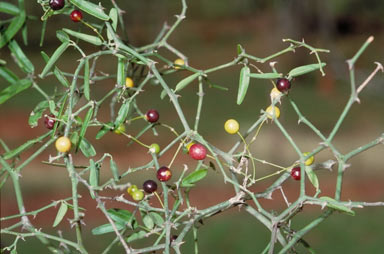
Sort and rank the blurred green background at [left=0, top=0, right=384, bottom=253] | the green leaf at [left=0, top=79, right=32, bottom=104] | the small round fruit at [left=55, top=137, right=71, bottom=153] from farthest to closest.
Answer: the blurred green background at [left=0, top=0, right=384, bottom=253] → the green leaf at [left=0, top=79, right=32, bottom=104] → the small round fruit at [left=55, top=137, right=71, bottom=153]

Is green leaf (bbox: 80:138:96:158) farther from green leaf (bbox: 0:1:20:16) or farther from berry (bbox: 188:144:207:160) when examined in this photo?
green leaf (bbox: 0:1:20:16)

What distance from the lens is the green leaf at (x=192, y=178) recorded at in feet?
1.85

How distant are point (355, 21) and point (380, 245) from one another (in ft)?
25.7

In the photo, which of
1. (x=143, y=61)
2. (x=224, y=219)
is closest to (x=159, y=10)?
(x=224, y=219)

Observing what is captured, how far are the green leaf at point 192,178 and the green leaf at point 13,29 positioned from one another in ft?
0.89

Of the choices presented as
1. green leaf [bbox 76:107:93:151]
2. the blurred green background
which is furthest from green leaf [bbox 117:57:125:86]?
the blurred green background

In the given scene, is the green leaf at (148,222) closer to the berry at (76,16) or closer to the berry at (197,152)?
the berry at (197,152)

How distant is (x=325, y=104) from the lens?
6.91 metres

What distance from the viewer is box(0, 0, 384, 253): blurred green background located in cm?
330

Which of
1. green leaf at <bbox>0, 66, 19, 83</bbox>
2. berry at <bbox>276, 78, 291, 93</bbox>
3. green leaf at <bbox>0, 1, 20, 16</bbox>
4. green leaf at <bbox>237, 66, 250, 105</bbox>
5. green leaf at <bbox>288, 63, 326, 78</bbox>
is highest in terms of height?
green leaf at <bbox>0, 1, 20, 16</bbox>

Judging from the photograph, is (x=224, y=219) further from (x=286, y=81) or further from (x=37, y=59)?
(x=37, y=59)

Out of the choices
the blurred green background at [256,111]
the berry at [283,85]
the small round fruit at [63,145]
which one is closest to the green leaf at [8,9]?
the small round fruit at [63,145]

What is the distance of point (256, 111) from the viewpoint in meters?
6.27

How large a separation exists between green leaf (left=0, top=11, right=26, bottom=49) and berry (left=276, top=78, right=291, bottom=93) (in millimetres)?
324
